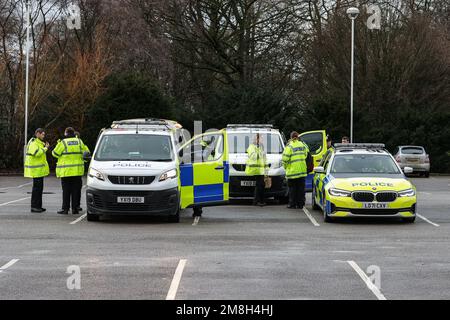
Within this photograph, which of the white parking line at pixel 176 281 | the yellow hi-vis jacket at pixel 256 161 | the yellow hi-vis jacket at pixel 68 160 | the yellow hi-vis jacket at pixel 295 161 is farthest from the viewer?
the yellow hi-vis jacket at pixel 256 161

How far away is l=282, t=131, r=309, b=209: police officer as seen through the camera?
22.6 m

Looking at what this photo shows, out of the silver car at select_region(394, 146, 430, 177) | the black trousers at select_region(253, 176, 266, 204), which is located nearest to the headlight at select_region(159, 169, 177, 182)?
the black trousers at select_region(253, 176, 266, 204)

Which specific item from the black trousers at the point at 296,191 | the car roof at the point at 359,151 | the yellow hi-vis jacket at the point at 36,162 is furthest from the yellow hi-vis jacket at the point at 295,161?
the yellow hi-vis jacket at the point at 36,162

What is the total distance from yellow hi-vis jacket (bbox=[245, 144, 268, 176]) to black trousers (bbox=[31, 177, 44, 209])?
5.23 m

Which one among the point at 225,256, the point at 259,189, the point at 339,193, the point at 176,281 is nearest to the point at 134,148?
the point at 339,193

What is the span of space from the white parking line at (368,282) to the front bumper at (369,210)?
5713 millimetres

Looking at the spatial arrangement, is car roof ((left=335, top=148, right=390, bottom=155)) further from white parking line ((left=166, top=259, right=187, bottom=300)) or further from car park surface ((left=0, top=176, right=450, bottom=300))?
white parking line ((left=166, top=259, right=187, bottom=300))

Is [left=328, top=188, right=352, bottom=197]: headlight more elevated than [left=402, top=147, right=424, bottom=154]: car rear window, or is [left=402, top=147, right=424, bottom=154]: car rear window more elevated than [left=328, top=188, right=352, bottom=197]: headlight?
[left=402, top=147, right=424, bottom=154]: car rear window

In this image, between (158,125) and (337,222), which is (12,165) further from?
(337,222)

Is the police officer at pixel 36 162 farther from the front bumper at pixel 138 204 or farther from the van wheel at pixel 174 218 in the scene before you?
the van wheel at pixel 174 218

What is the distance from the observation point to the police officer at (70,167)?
20.7 metres

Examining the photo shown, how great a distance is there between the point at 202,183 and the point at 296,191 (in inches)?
158

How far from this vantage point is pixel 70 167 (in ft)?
68.2
